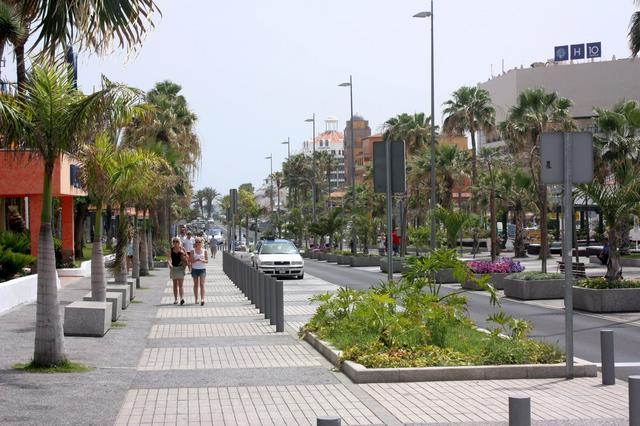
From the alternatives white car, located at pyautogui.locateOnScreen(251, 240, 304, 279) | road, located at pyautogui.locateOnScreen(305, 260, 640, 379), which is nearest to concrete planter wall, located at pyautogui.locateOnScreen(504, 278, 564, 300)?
road, located at pyautogui.locateOnScreen(305, 260, 640, 379)

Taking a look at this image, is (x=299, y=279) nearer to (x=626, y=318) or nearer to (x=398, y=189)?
(x=626, y=318)

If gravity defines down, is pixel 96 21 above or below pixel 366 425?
above

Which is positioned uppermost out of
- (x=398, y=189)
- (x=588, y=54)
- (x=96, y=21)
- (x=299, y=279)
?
(x=588, y=54)

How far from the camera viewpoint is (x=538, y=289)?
2428 centimetres

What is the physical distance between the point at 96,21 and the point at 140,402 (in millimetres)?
3730

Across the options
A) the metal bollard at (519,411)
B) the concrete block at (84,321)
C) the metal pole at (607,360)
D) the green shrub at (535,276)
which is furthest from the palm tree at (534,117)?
the metal bollard at (519,411)

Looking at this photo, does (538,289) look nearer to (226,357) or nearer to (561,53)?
(226,357)

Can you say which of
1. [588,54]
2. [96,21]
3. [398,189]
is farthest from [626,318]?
[588,54]

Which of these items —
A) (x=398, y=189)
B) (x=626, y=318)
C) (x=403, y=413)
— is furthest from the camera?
(x=626, y=318)

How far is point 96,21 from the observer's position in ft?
31.3

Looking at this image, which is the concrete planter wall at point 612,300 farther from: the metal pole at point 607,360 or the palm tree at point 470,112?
the palm tree at point 470,112

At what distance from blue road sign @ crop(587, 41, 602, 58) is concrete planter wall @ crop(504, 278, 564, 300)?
305ft

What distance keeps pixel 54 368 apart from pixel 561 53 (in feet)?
364

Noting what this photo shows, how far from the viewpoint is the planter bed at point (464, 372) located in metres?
10.7
